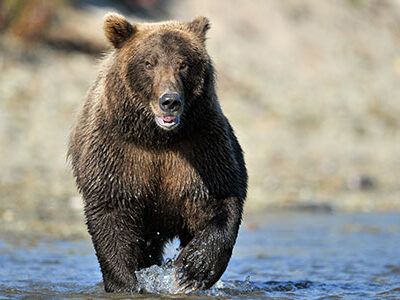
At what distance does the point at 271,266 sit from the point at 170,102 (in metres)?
3.53

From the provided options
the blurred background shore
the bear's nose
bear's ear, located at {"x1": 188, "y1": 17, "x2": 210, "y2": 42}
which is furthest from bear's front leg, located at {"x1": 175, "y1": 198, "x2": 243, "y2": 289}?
the blurred background shore

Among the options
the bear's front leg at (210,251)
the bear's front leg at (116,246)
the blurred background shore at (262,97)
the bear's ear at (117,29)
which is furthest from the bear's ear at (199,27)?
the blurred background shore at (262,97)

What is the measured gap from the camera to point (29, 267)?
745 centimetres

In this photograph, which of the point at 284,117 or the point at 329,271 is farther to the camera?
the point at 284,117

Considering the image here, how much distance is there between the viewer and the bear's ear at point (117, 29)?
5.69m

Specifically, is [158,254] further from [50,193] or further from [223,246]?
[50,193]

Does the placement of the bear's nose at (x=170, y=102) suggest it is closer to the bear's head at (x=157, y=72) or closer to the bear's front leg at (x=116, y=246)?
the bear's head at (x=157, y=72)

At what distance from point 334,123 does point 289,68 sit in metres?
2.32

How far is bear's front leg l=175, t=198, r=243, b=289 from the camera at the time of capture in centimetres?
557

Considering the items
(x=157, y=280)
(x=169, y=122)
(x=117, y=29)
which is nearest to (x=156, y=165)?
(x=169, y=122)

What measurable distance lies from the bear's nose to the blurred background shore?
16.3ft

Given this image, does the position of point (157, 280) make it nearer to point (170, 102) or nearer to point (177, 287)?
point (177, 287)

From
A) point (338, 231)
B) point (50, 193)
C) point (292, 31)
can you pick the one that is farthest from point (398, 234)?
point (292, 31)

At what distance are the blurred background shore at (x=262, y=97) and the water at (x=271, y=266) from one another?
1.24 meters
